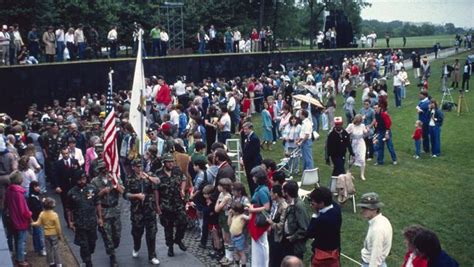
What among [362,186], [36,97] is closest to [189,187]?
[362,186]

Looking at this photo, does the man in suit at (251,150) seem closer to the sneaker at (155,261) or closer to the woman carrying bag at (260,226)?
the sneaker at (155,261)

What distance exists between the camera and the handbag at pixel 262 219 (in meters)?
9.57

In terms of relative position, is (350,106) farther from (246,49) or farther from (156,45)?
(246,49)

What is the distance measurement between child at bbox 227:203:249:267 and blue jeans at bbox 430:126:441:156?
10.0 meters

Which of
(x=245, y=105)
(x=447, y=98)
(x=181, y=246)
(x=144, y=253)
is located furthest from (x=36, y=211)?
(x=447, y=98)

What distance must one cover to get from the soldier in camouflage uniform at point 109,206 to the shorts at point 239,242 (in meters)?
2.18

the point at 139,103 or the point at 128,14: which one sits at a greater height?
the point at 128,14

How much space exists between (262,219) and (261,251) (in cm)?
56

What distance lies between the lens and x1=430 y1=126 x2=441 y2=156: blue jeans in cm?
1867

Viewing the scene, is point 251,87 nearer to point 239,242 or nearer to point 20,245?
point 20,245

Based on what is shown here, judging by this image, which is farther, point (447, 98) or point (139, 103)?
point (447, 98)

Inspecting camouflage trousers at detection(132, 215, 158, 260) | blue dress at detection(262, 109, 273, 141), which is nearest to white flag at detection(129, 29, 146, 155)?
camouflage trousers at detection(132, 215, 158, 260)

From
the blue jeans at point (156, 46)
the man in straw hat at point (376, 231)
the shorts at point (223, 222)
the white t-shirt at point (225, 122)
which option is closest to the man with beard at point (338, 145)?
the shorts at point (223, 222)

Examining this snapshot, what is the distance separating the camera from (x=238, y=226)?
400 inches
